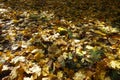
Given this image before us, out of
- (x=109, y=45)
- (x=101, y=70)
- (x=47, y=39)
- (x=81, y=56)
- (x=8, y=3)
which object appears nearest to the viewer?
(x=101, y=70)

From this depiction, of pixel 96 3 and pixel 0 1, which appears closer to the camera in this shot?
pixel 96 3

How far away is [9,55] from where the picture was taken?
331cm

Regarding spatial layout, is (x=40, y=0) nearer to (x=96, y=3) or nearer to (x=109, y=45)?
(x=96, y=3)

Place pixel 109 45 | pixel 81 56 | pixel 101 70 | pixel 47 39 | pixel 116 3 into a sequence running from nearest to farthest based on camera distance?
pixel 101 70
pixel 81 56
pixel 109 45
pixel 47 39
pixel 116 3

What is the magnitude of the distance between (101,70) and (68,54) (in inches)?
25.4

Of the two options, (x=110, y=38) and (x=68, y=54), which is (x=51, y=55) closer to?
(x=68, y=54)

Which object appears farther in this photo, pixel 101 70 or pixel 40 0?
pixel 40 0

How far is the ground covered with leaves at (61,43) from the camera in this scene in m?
2.84

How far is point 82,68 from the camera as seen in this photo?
2904mm

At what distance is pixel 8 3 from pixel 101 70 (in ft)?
15.4

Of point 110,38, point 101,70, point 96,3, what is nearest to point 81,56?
point 101,70

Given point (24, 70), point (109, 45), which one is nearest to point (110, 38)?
point (109, 45)

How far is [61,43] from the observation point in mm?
3500

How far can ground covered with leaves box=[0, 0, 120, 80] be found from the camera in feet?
9.32
